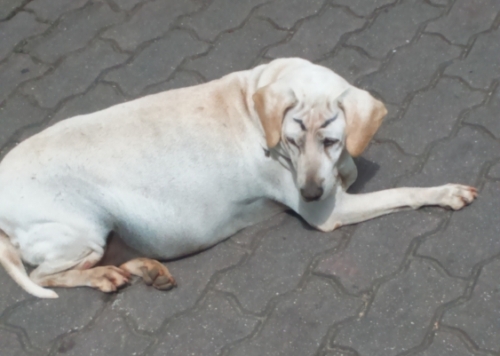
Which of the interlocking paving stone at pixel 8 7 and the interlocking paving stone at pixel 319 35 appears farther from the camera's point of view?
the interlocking paving stone at pixel 8 7

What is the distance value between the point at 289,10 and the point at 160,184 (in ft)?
7.09

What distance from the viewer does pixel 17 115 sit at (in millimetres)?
5051

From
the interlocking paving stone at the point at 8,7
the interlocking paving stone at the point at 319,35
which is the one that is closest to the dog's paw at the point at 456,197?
the interlocking paving stone at the point at 319,35

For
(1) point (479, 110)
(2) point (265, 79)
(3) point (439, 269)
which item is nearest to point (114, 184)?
(2) point (265, 79)

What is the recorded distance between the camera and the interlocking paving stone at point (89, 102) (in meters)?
5.01

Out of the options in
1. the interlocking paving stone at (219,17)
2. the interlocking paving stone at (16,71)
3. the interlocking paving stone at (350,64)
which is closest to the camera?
the interlocking paving stone at (350,64)

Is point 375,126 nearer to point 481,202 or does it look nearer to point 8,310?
point 481,202

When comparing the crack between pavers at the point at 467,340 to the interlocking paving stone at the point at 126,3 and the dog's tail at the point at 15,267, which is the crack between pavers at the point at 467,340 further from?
the interlocking paving stone at the point at 126,3

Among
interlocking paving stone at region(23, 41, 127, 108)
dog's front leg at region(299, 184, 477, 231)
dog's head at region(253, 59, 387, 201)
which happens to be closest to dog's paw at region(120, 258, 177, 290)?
dog's front leg at region(299, 184, 477, 231)

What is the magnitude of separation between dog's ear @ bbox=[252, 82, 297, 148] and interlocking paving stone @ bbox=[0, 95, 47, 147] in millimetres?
2058

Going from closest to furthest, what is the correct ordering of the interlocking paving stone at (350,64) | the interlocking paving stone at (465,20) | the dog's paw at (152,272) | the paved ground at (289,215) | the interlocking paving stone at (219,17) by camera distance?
1. the paved ground at (289,215)
2. the dog's paw at (152,272)
3. the interlocking paving stone at (350,64)
4. the interlocking paving stone at (465,20)
5. the interlocking paving stone at (219,17)

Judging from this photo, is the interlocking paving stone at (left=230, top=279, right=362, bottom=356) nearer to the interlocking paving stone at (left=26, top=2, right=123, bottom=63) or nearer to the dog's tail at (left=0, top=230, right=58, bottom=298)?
the dog's tail at (left=0, top=230, right=58, bottom=298)

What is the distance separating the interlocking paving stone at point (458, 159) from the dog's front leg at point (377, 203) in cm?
→ 16

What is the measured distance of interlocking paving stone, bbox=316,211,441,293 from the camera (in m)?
3.90
